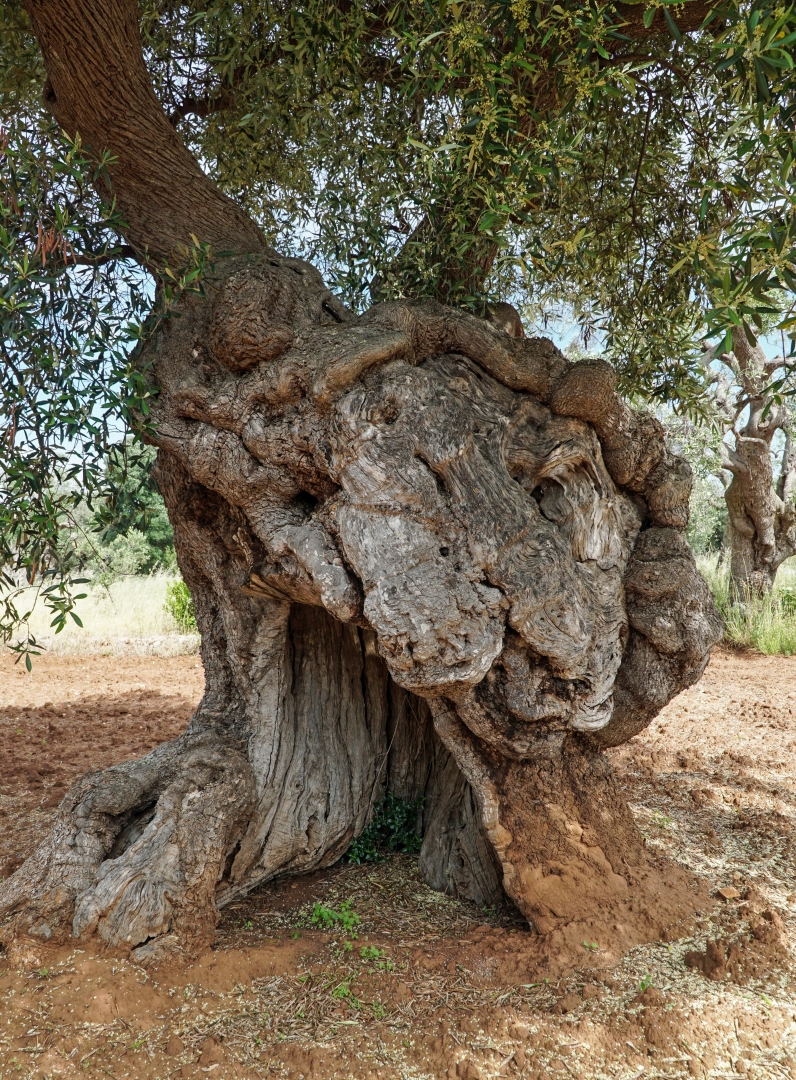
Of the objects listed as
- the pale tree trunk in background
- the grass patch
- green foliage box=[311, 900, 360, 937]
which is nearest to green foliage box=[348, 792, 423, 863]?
green foliage box=[311, 900, 360, 937]

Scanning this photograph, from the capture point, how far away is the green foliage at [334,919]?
3.54 metres

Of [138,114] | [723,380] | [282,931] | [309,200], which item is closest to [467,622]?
[282,931]

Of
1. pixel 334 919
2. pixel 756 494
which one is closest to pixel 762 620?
pixel 756 494

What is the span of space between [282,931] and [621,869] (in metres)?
1.66

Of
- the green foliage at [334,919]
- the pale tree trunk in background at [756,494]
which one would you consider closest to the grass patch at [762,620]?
the pale tree trunk in background at [756,494]

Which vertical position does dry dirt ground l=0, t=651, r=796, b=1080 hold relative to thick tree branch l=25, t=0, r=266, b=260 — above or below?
below

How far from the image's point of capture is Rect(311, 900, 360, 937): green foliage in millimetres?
3537

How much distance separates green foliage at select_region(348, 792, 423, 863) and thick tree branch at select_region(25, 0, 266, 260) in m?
3.36

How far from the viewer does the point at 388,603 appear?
3.09 meters

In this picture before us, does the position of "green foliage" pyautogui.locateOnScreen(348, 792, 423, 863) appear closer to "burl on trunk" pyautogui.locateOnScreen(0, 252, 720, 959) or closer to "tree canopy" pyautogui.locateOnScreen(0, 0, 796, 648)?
"burl on trunk" pyautogui.locateOnScreen(0, 252, 720, 959)

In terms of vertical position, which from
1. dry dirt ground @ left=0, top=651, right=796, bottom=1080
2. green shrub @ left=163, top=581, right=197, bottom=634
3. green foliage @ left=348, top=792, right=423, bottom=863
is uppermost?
green shrub @ left=163, top=581, right=197, bottom=634

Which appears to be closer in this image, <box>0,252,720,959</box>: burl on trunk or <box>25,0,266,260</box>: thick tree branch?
<box>0,252,720,959</box>: burl on trunk

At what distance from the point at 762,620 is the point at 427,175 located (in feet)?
29.8

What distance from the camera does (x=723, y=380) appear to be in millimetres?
13070
